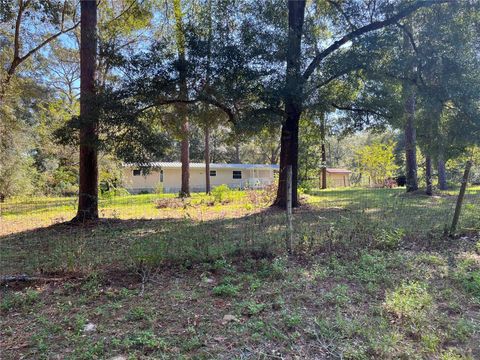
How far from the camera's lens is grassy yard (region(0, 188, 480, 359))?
2.39 metres

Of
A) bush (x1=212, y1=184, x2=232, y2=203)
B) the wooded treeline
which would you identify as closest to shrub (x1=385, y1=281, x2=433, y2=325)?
the wooded treeline

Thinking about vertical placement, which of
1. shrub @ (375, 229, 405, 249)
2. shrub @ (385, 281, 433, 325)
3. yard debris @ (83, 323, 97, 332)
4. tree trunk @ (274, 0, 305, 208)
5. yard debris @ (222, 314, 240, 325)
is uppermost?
tree trunk @ (274, 0, 305, 208)

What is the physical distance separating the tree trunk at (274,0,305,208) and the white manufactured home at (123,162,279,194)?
13.5m

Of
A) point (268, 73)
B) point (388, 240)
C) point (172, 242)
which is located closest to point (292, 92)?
point (268, 73)

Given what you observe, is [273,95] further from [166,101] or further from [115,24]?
[115,24]

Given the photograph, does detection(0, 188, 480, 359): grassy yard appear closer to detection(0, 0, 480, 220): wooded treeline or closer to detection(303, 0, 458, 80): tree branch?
detection(0, 0, 480, 220): wooded treeline

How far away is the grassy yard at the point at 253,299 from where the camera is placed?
7.84 ft

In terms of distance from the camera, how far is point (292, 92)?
7516 millimetres

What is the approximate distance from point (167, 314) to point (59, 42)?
15836 millimetres

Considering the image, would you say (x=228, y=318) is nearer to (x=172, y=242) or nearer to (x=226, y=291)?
(x=226, y=291)

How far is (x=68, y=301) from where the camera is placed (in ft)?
10.3

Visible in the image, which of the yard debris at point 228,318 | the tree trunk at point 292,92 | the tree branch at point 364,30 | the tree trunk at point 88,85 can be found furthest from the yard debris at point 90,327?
the tree branch at point 364,30

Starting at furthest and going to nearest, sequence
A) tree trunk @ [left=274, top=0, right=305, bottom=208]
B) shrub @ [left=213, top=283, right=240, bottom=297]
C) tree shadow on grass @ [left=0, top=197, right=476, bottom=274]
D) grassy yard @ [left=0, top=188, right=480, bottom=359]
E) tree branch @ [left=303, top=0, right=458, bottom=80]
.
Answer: tree branch @ [left=303, top=0, right=458, bottom=80], tree trunk @ [left=274, top=0, right=305, bottom=208], tree shadow on grass @ [left=0, top=197, right=476, bottom=274], shrub @ [left=213, top=283, right=240, bottom=297], grassy yard @ [left=0, top=188, right=480, bottom=359]

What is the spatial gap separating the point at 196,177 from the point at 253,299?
83.0 ft
